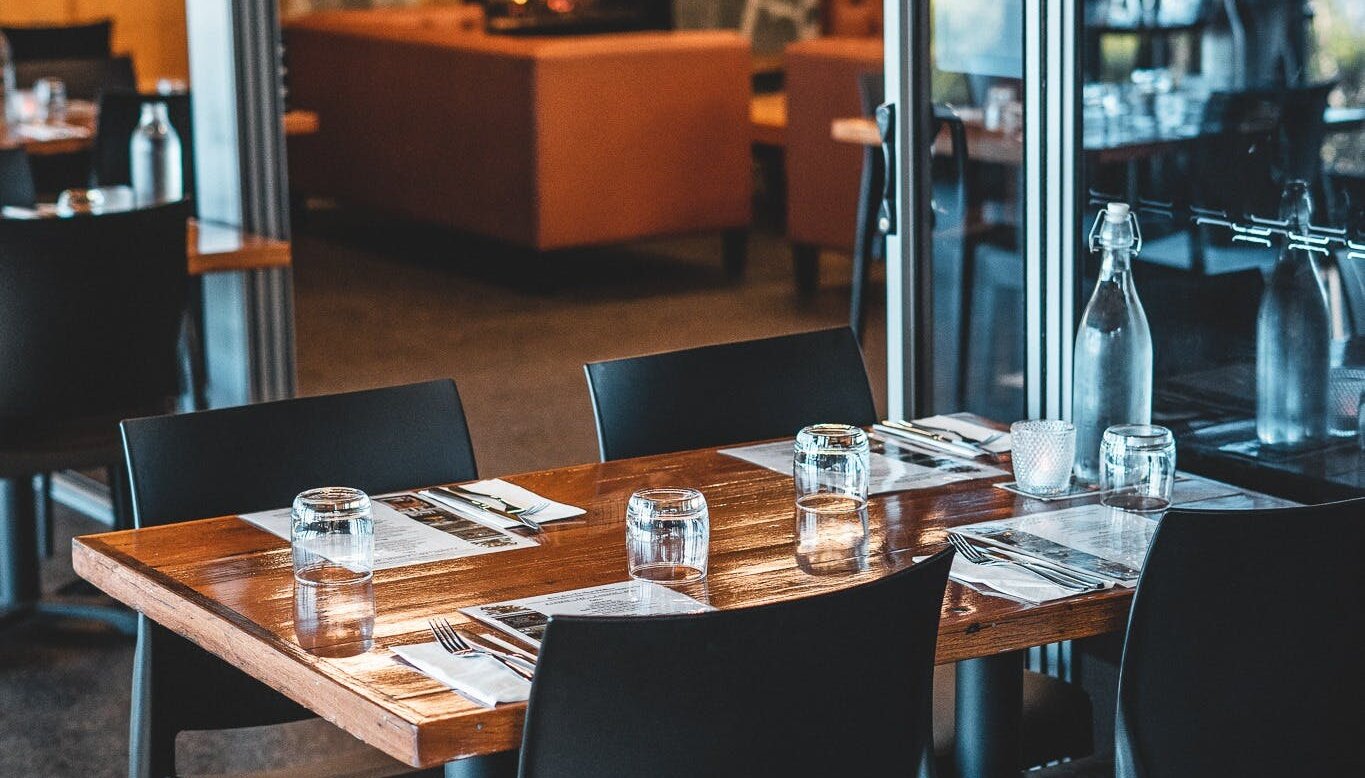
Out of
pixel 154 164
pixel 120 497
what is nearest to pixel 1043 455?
pixel 120 497

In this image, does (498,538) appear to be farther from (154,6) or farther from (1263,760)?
(154,6)

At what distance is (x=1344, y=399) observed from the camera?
2.53 m

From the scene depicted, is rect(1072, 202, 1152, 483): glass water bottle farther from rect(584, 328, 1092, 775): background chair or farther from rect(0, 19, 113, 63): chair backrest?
rect(0, 19, 113, 63): chair backrest

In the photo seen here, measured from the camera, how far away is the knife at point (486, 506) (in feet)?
6.71

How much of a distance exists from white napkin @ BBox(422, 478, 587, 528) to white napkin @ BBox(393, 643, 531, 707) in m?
0.43

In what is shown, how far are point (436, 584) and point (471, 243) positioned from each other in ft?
21.4

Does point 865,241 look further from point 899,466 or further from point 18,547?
point 899,466

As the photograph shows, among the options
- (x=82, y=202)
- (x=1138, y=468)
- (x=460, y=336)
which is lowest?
(x=460, y=336)

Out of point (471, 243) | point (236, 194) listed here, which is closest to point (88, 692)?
point (236, 194)

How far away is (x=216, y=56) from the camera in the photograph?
4.37m

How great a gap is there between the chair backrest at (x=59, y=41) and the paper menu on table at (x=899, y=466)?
622cm

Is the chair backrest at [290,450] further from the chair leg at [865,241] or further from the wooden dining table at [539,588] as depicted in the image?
the chair leg at [865,241]

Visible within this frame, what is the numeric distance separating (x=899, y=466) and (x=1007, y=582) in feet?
1.56

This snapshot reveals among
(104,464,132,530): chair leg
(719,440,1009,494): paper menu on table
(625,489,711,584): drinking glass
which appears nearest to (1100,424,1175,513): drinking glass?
(719,440,1009,494): paper menu on table
